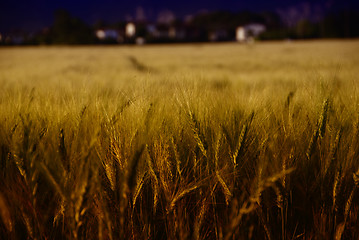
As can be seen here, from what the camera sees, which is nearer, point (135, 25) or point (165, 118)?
point (165, 118)

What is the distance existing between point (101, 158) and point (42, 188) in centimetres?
26

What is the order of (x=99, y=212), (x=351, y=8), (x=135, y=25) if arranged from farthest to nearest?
(x=135, y=25)
(x=351, y=8)
(x=99, y=212)

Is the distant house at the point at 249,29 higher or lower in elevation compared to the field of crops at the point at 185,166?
higher

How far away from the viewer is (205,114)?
1.07 metres

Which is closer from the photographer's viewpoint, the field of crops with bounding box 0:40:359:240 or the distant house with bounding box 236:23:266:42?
the field of crops with bounding box 0:40:359:240

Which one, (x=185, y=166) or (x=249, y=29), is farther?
(x=249, y=29)

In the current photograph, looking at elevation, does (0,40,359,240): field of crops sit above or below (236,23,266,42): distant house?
below

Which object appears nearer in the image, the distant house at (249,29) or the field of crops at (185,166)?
the field of crops at (185,166)

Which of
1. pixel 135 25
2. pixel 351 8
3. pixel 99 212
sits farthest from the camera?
pixel 135 25

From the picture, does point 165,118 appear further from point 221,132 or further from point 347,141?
point 347,141

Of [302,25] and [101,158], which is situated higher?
[302,25]

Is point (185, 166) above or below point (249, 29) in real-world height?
below

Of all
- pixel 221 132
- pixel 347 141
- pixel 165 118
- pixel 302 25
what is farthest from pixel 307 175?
pixel 302 25

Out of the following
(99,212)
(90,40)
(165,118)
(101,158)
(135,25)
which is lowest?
(99,212)
